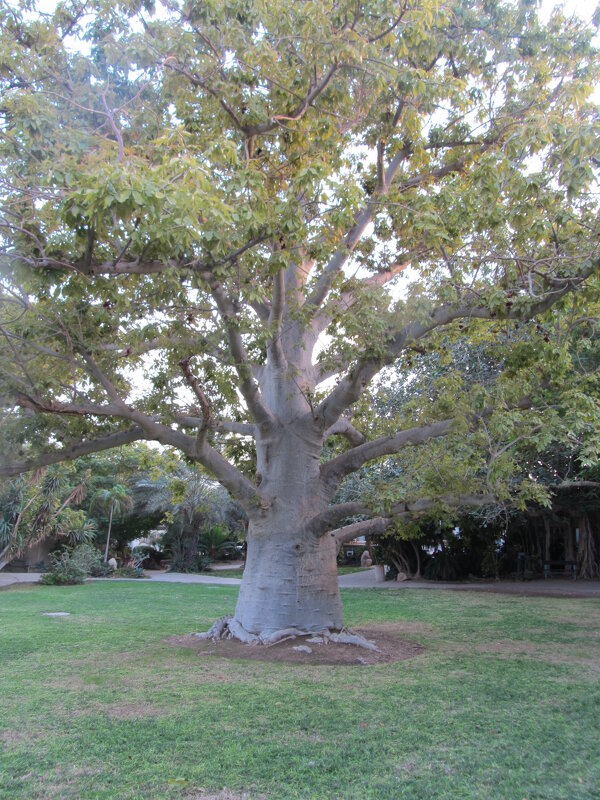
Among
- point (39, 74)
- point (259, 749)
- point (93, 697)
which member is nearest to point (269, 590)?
point (93, 697)

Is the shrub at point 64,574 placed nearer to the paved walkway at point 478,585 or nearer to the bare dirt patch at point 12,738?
the paved walkway at point 478,585

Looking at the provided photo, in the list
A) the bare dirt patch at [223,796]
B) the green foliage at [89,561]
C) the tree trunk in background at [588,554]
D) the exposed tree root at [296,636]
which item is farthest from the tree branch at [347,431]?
the green foliage at [89,561]

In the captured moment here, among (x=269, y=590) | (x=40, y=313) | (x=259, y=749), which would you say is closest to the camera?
(x=259, y=749)

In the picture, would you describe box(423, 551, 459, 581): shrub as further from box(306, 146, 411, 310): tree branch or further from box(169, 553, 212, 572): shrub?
box(306, 146, 411, 310): tree branch

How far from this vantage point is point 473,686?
6855mm

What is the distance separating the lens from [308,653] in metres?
8.40

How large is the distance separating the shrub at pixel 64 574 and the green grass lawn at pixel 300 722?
11.7 meters

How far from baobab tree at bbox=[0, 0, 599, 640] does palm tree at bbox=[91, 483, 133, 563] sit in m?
17.5

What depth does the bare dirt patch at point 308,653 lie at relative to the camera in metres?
8.21

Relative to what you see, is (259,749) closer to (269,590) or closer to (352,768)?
(352,768)

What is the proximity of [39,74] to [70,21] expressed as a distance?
2.40ft

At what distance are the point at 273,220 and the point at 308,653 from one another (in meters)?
5.35

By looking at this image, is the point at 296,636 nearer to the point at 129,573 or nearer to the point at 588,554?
the point at 588,554

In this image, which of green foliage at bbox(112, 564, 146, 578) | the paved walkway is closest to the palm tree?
green foliage at bbox(112, 564, 146, 578)
